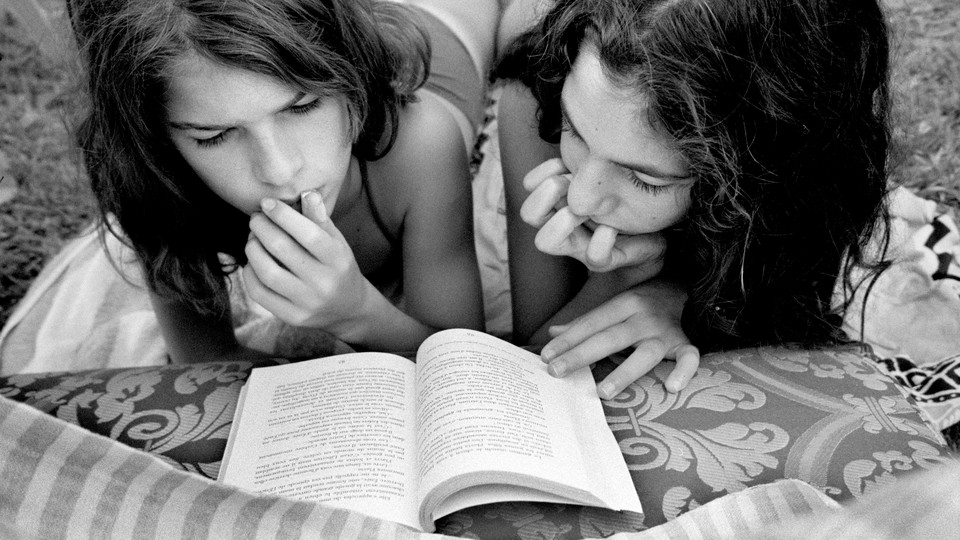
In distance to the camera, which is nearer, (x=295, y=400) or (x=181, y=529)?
(x=181, y=529)

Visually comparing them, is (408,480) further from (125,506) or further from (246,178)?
(246,178)

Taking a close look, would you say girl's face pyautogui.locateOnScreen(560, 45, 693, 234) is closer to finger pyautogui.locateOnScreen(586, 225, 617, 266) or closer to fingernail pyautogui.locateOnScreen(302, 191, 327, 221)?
finger pyautogui.locateOnScreen(586, 225, 617, 266)

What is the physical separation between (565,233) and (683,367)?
0.73ft

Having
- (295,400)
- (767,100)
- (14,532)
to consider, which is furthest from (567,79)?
(14,532)

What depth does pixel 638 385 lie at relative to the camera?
37.7 inches

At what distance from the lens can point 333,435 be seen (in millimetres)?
837

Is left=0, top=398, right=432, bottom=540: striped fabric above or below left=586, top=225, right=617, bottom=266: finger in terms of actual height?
below

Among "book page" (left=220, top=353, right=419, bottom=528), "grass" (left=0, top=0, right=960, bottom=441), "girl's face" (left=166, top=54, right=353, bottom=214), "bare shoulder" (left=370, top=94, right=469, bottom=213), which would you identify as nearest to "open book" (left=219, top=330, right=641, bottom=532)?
"book page" (left=220, top=353, right=419, bottom=528)

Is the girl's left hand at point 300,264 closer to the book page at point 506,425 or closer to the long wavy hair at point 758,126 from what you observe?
the book page at point 506,425

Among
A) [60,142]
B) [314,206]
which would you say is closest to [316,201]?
[314,206]

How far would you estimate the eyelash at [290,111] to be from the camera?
0.93 metres

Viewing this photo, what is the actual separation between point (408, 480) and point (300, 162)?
0.40m

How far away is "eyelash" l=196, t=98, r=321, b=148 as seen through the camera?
93cm

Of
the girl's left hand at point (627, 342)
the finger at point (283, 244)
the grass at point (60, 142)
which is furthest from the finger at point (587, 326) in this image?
the grass at point (60, 142)
